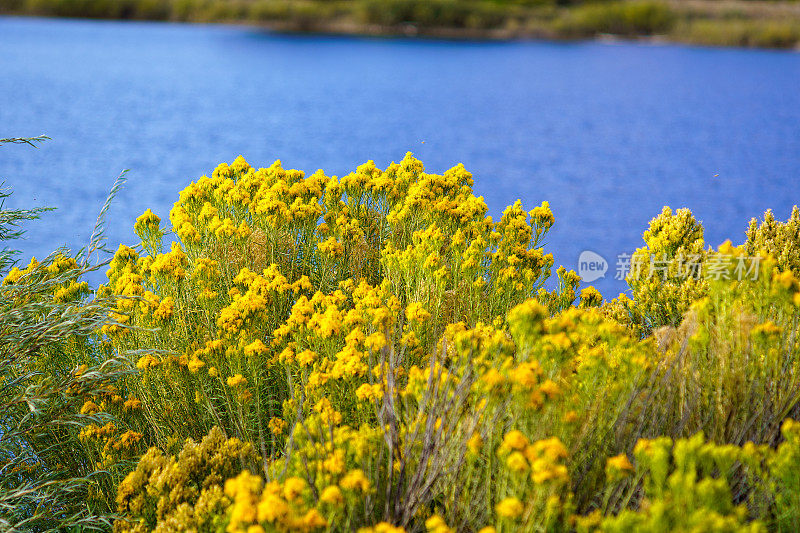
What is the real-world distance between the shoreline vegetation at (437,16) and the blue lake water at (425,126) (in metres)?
8.49

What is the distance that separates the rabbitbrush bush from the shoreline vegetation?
106ft

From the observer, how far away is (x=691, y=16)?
3550cm

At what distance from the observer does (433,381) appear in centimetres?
207

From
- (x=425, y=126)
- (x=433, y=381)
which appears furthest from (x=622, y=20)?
(x=433, y=381)

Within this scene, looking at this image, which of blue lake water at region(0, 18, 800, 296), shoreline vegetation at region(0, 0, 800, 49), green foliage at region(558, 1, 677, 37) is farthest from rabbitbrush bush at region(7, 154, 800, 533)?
green foliage at region(558, 1, 677, 37)

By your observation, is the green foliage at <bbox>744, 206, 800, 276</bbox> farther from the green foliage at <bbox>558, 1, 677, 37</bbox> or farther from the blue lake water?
the green foliage at <bbox>558, 1, 677, 37</bbox>

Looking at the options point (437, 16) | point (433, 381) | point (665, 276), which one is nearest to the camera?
point (433, 381)

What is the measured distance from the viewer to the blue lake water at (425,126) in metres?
9.95

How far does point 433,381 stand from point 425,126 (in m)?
12.6

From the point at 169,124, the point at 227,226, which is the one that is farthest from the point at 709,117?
the point at 227,226

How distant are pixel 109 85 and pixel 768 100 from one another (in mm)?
17849

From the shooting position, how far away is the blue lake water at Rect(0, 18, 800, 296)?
995 cm

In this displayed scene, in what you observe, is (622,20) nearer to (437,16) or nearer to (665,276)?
A: (437,16)

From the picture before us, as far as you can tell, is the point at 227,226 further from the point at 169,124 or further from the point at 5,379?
the point at 169,124
